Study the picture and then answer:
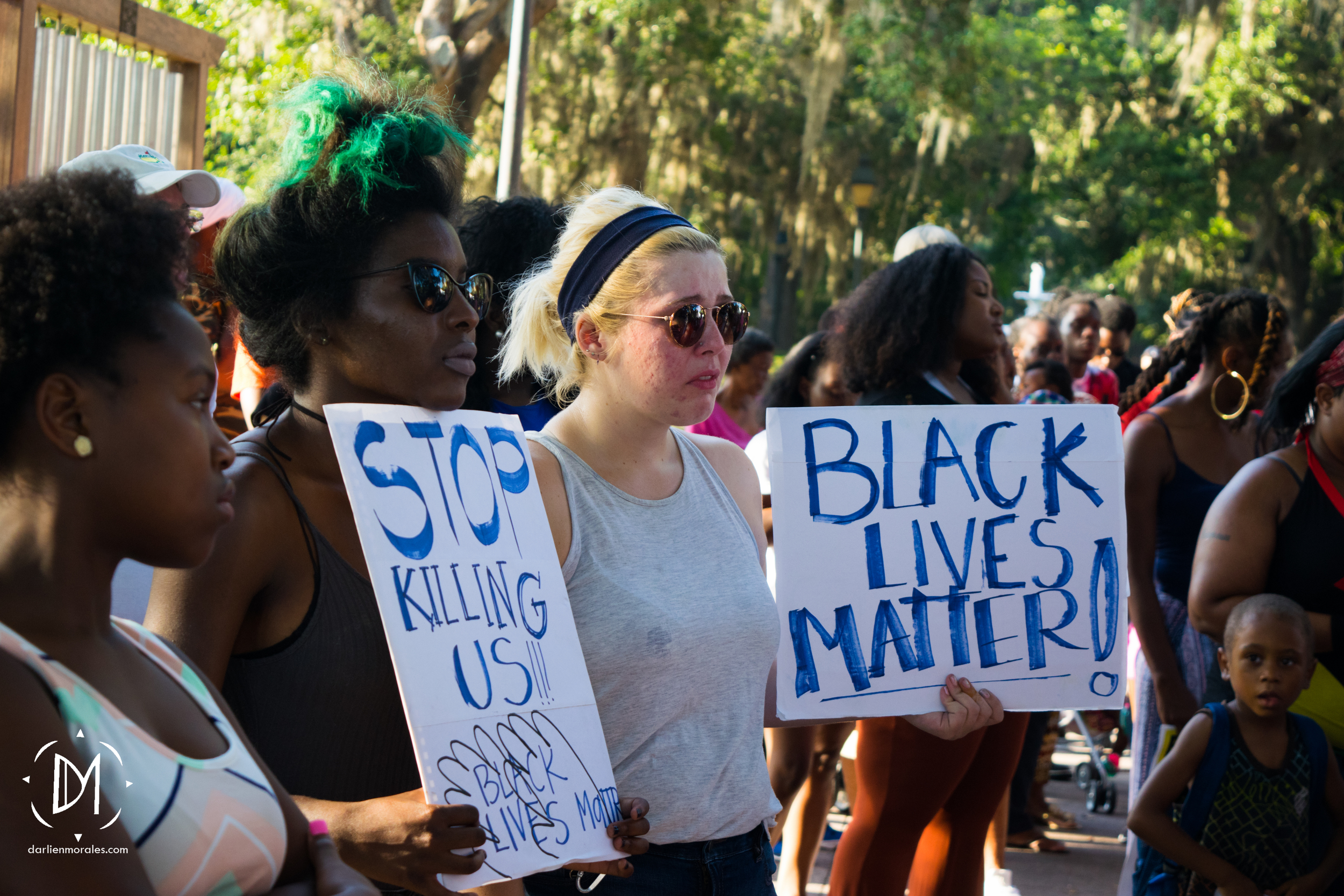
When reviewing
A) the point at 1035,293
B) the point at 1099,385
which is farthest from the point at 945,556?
the point at 1035,293

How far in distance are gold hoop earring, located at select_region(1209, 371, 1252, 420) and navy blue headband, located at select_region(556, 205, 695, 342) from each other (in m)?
2.46

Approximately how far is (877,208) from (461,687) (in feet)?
64.8

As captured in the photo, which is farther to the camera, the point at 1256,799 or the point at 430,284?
the point at 1256,799

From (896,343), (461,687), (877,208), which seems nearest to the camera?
(461,687)

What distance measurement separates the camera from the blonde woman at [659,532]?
6.77 feet

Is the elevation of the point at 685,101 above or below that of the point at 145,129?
above

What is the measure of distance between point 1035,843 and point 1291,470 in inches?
113

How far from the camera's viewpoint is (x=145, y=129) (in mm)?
4516

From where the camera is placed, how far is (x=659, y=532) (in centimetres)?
218

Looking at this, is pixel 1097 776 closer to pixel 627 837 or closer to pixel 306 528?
pixel 627 837

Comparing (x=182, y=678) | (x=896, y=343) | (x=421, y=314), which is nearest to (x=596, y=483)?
(x=421, y=314)

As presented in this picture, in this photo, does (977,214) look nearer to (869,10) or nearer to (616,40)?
(869,10)

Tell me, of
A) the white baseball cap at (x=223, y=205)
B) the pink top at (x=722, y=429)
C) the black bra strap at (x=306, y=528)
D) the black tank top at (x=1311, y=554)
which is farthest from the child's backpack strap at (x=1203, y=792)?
the white baseball cap at (x=223, y=205)

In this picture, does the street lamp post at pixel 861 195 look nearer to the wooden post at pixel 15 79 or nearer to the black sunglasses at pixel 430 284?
the wooden post at pixel 15 79
